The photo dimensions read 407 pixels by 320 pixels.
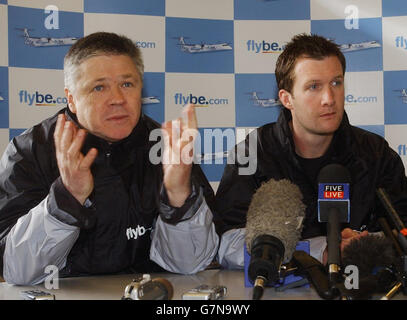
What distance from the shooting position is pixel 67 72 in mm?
1770

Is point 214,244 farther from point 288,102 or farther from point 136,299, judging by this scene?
point 288,102

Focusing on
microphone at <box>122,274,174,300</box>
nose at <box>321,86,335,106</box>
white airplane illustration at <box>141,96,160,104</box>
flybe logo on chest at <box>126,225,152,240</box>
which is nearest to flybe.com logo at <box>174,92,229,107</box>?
white airplane illustration at <box>141,96,160,104</box>

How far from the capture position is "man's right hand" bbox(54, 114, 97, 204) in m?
1.30

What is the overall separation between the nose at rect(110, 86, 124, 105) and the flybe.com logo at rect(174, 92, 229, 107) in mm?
1147

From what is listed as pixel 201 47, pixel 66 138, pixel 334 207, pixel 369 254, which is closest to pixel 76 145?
pixel 66 138

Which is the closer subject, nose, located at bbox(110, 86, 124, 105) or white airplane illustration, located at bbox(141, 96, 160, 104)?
nose, located at bbox(110, 86, 124, 105)

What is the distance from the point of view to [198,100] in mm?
2842

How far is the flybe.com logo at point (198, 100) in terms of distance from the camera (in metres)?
2.83

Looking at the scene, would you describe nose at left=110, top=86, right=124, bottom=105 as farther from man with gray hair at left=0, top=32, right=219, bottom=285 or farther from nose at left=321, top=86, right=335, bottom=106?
nose at left=321, top=86, right=335, bottom=106

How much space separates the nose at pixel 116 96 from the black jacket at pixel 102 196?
14 centimetres

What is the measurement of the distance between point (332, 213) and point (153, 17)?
6.49ft

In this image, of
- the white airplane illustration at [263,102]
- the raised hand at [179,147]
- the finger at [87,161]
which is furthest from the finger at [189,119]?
the white airplane illustration at [263,102]

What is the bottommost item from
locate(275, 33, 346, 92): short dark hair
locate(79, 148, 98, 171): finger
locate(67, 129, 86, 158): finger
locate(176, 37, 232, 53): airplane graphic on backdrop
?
locate(79, 148, 98, 171): finger

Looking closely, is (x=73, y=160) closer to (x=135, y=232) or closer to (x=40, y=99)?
(x=135, y=232)
